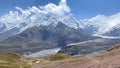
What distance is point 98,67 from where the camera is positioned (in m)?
42.5

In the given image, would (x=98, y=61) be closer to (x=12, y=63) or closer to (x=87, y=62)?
(x=87, y=62)

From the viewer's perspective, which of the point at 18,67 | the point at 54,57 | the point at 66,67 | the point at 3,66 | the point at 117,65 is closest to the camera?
the point at 117,65

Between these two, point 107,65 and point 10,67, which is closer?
point 107,65

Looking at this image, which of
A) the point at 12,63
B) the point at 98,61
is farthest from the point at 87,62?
the point at 12,63

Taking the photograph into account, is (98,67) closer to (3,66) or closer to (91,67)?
(91,67)

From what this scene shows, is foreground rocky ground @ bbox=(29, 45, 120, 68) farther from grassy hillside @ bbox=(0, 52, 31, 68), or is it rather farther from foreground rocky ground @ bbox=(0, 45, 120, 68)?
grassy hillside @ bbox=(0, 52, 31, 68)

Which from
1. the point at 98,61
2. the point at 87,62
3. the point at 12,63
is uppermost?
the point at 12,63

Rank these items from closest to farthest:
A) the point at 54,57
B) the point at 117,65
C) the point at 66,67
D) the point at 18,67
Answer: the point at 117,65, the point at 66,67, the point at 18,67, the point at 54,57

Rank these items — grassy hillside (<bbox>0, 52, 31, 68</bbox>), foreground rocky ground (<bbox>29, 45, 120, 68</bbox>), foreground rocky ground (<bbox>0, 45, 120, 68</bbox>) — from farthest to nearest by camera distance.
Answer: grassy hillside (<bbox>0, 52, 31, 68</bbox>) → foreground rocky ground (<bbox>0, 45, 120, 68</bbox>) → foreground rocky ground (<bbox>29, 45, 120, 68</bbox>)

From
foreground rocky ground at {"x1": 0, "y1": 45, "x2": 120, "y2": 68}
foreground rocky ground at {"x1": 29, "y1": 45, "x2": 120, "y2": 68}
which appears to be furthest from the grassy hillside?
foreground rocky ground at {"x1": 29, "y1": 45, "x2": 120, "y2": 68}

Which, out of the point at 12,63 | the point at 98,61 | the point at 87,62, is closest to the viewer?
the point at 98,61

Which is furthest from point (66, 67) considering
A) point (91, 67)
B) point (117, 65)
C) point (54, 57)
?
point (54, 57)

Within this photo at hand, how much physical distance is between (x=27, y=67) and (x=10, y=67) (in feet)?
30.7

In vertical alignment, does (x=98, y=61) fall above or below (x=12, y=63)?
below
